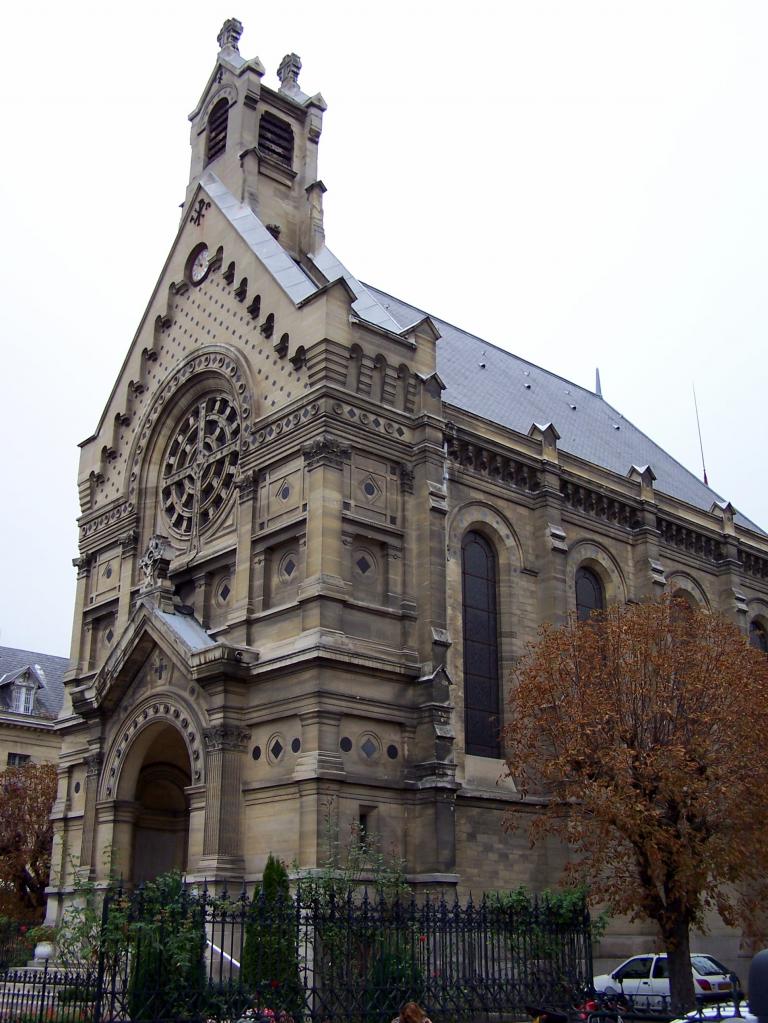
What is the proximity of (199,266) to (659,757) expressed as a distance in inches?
915

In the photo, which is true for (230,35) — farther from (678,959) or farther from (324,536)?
(678,959)

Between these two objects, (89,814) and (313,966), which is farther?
(89,814)

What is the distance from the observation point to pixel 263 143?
40781mm

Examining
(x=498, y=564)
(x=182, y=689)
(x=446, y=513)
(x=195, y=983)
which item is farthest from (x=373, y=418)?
(x=195, y=983)

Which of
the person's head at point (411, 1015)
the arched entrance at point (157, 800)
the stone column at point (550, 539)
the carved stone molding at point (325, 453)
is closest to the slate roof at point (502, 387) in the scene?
the stone column at point (550, 539)

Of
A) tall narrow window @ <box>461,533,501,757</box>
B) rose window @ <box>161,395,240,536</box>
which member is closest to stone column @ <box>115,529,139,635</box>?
rose window @ <box>161,395,240,536</box>

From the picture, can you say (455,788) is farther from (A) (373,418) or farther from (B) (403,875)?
(A) (373,418)

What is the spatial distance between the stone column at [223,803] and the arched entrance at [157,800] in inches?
155

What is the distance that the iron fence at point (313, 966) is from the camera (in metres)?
17.8

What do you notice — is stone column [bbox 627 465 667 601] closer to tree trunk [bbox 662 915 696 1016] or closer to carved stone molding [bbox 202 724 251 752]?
tree trunk [bbox 662 915 696 1016]

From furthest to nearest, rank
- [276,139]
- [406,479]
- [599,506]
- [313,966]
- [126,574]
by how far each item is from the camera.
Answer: [276,139] → [599,506] → [126,574] → [406,479] → [313,966]

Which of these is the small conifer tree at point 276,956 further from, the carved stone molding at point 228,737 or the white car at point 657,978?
the white car at point 657,978

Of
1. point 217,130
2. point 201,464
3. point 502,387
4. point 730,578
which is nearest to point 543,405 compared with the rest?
point 502,387

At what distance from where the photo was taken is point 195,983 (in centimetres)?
1802
